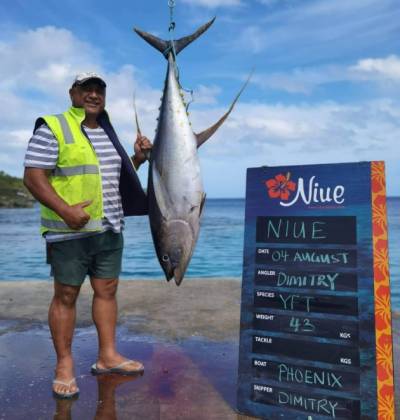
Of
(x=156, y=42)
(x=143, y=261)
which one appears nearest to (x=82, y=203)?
(x=156, y=42)

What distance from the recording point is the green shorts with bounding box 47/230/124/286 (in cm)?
315

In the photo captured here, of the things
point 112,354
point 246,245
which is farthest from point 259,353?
point 112,354

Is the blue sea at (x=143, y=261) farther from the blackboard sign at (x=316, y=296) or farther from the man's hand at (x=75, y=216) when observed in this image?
the man's hand at (x=75, y=216)

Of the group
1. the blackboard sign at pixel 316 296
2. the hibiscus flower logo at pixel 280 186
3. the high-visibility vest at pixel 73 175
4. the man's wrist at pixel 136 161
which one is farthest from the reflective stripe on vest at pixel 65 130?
the hibiscus flower logo at pixel 280 186

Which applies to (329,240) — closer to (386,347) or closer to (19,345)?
(386,347)

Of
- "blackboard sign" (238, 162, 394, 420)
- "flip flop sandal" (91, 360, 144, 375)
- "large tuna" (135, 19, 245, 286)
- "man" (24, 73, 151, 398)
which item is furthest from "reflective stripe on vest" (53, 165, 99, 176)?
"flip flop sandal" (91, 360, 144, 375)

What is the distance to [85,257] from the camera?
3221 mm

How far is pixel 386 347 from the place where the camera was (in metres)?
2.45

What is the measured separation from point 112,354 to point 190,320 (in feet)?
4.56

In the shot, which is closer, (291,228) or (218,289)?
(291,228)

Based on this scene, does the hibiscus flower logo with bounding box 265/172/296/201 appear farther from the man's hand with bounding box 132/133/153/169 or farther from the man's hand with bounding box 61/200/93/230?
the man's hand with bounding box 61/200/93/230

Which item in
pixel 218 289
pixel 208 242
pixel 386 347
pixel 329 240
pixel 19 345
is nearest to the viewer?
pixel 386 347

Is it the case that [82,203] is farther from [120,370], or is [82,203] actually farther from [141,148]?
[120,370]

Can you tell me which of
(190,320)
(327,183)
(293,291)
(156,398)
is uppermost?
(327,183)
